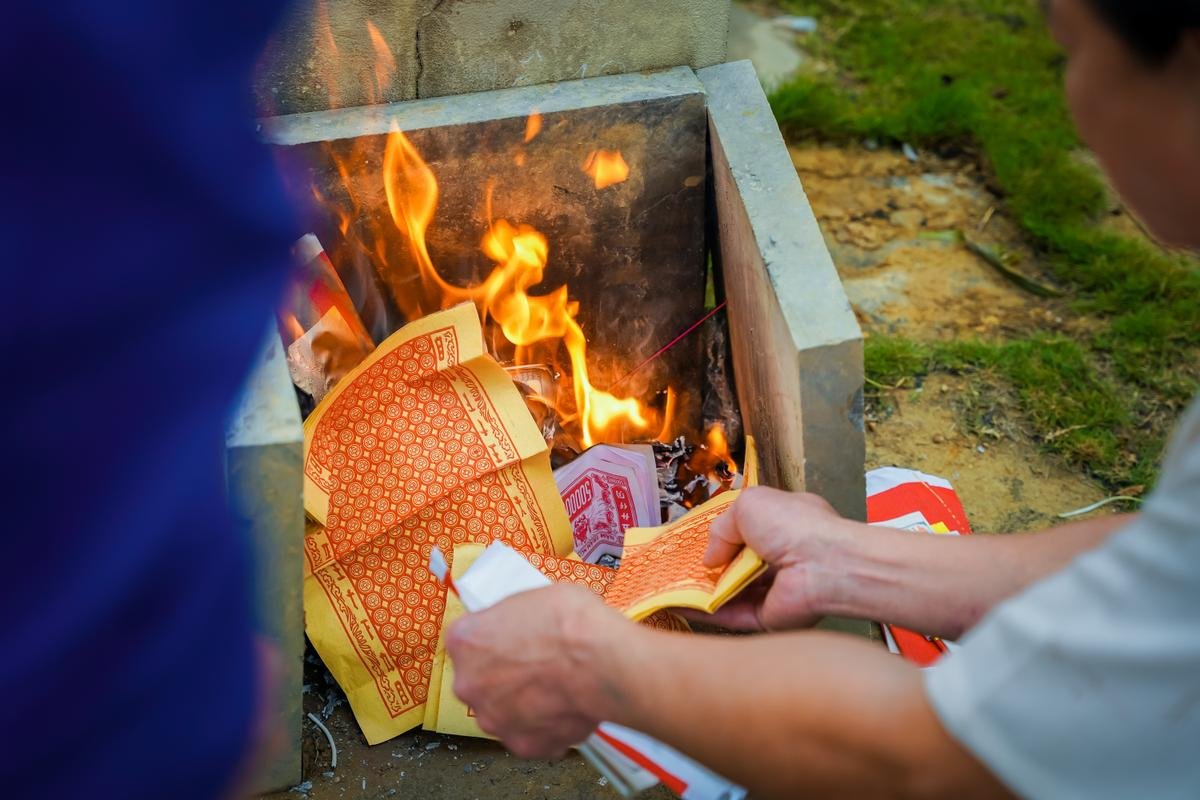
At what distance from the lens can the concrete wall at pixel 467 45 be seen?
2406 millimetres

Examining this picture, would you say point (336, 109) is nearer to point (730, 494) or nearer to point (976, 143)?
point (730, 494)

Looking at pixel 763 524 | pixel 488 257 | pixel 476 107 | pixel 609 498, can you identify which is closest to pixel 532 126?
pixel 476 107

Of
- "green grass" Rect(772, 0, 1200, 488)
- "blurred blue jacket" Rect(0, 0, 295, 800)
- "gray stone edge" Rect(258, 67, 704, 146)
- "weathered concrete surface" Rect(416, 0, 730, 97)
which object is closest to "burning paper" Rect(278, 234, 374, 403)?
"gray stone edge" Rect(258, 67, 704, 146)

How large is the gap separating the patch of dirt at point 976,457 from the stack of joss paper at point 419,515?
1018mm

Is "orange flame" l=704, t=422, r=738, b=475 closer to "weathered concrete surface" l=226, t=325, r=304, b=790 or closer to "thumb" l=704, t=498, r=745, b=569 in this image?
"thumb" l=704, t=498, r=745, b=569

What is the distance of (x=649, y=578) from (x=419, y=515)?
0.50 metres

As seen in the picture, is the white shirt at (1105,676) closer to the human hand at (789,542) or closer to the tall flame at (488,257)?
the human hand at (789,542)

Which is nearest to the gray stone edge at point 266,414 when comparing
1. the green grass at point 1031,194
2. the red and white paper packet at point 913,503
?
the red and white paper packet at point 913,503

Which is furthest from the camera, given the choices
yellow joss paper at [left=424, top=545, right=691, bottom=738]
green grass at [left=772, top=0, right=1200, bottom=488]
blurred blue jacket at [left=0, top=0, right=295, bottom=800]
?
green grass at [left=772, top=0, right=1200, bottom=488]

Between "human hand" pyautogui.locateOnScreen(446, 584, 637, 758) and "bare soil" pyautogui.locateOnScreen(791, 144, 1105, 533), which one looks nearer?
"human hand" pyautogui.locateOnScreen(446, 584, 637, 758)

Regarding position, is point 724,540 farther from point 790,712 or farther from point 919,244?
point 919,244

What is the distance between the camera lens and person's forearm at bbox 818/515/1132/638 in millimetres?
1632

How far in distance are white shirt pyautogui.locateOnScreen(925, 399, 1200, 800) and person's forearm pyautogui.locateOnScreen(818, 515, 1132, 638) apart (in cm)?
54

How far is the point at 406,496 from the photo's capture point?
2.22 metres
